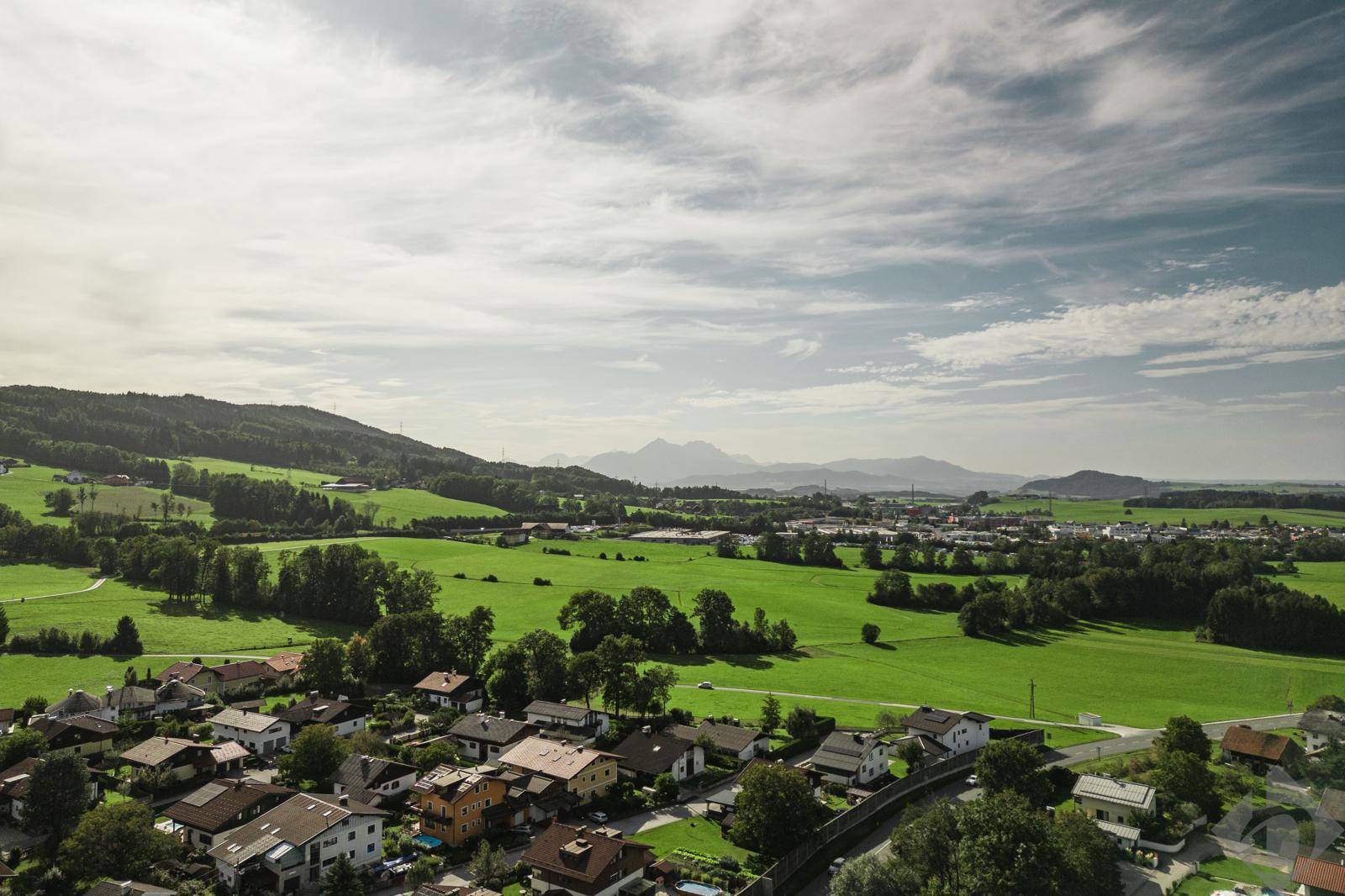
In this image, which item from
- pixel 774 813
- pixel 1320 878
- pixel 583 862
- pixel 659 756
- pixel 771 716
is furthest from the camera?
pixel 771 716

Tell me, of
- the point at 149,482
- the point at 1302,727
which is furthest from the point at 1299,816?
the point at 149,482

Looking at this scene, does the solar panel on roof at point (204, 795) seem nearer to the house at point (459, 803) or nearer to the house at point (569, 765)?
the house at point (459, 803)

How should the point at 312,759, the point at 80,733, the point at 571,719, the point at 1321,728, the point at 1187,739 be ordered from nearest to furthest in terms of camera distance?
the point at 312,759 < the point at 80,733 < the point at 1187,739 < the point at 1321,728 < the point at 571,719

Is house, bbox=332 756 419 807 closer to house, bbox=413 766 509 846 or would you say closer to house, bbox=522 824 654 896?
house, bbox=413 766 509 846

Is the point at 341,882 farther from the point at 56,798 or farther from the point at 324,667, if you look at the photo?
the point at 324,667

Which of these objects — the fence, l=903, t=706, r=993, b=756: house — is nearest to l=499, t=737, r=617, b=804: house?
the fence

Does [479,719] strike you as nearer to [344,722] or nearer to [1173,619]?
[344,722]

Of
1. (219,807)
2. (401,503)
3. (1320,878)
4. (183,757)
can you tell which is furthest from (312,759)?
(401,503)
